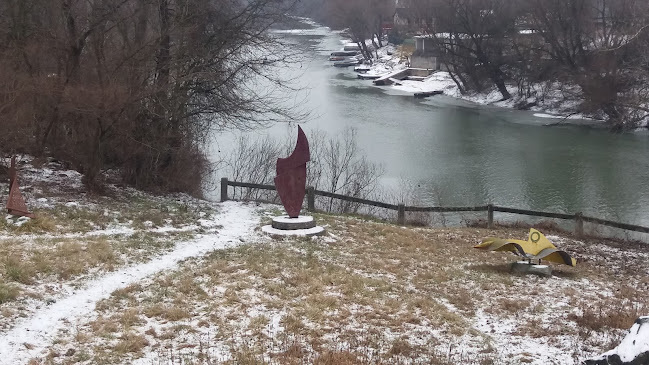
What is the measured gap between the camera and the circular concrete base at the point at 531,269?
12375mm

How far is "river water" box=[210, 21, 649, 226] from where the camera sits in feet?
90.1

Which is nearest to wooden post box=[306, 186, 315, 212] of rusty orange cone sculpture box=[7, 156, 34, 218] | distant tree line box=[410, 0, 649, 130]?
rusty orange cone sculpture box=[7, 156, 34, 218]

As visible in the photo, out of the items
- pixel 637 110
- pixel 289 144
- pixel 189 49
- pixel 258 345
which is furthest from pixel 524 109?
pixel 258 345

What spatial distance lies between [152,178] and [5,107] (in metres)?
5.16

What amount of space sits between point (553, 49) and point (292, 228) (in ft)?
165

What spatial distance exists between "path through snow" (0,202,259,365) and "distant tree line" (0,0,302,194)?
4430mm

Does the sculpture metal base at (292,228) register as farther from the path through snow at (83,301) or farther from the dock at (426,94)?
the dock at (426,94)

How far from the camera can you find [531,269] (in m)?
12.5

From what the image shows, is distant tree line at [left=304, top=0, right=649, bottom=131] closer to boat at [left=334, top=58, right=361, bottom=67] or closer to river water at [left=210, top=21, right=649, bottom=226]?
river water at [left=210, top=21, right=649, bottom=226]

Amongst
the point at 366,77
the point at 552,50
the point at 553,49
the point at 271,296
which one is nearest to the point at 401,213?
the point at 271,296

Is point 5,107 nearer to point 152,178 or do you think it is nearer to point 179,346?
point 152,178

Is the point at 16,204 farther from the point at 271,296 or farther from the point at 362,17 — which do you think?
the point at 362,17

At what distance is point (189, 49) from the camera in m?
19.4

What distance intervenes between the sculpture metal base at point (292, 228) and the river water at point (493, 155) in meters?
12.4
